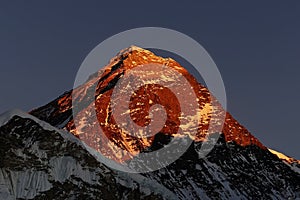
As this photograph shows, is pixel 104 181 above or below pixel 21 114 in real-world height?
below

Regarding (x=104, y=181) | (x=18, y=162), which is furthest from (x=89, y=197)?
(x=18, y=162)

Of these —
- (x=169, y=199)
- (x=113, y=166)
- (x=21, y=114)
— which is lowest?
(x=169, y=199)

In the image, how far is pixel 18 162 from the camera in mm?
134500

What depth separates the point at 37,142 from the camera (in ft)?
451

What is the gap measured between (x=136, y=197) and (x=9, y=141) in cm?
2449

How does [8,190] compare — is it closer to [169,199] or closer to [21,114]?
[21,114]

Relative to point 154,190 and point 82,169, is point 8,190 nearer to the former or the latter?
point 82,169

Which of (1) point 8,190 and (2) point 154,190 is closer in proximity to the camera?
(1) point 8,190

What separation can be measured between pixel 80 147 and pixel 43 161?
7.79m

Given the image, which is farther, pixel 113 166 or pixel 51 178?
pixel 113 166

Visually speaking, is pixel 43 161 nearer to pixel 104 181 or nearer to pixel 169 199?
pixel 104 181

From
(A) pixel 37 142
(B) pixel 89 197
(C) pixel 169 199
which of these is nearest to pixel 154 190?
(C) pixel 169 199

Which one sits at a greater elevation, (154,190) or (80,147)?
(80,147)

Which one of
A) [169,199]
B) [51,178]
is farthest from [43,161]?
[169,199]
